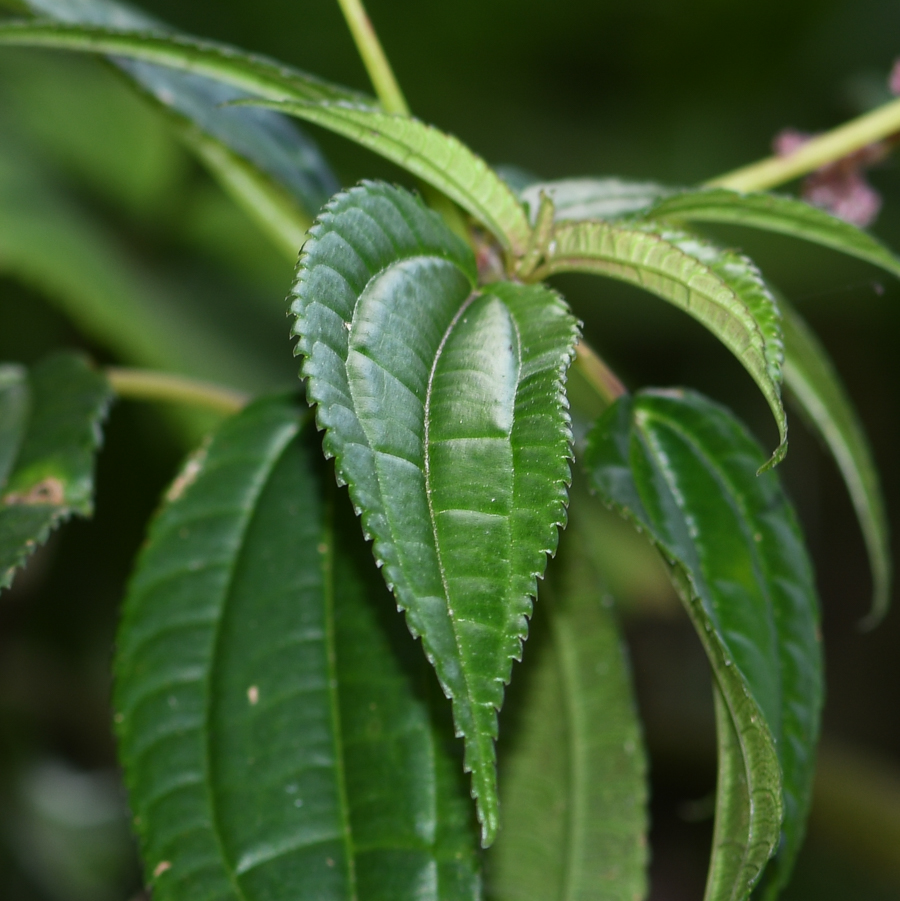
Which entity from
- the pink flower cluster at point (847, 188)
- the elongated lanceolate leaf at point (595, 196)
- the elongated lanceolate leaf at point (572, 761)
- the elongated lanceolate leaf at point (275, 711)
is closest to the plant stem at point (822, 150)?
the elongated lanceolate leaf at point (595, 196)

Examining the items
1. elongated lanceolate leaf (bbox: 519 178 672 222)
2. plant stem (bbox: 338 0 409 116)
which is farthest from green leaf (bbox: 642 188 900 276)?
plant stem (bbox: 338 0 409 116)

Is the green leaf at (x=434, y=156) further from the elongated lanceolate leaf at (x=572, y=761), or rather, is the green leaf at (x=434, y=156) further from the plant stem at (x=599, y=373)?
the elongated lanceolate leaf at (x=572, y=761)

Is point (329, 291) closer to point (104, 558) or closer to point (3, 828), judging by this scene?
point (104, 558)

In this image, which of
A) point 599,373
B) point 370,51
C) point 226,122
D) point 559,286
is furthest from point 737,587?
point 559,286

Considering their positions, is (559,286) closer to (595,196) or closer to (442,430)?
(595,196)

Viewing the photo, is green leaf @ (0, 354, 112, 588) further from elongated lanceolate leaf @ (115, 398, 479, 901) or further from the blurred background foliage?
the blurred background foliage
